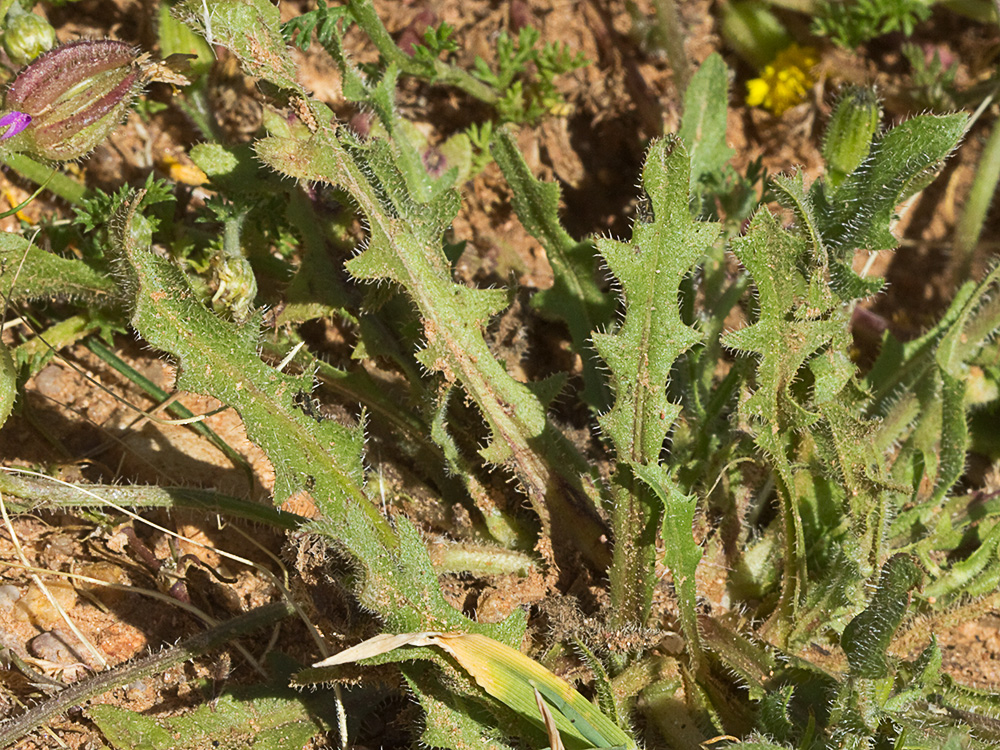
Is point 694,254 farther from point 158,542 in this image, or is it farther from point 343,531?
point 158,542

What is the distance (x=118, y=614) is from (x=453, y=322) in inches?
44.0

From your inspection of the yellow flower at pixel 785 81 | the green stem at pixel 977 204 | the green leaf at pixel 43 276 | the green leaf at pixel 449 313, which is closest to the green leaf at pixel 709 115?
the yellow flower at pixel 785 81

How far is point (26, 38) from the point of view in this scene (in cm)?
252

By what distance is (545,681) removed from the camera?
191cm

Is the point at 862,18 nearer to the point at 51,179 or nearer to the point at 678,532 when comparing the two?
the point at 678,532

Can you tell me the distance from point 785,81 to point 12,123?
9.29ft

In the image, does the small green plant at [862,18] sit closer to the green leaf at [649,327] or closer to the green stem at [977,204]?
the green stem at [977,204]

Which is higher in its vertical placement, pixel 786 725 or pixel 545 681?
pixel 545 681

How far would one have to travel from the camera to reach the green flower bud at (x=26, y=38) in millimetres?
2508

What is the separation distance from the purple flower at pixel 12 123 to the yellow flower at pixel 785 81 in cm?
269

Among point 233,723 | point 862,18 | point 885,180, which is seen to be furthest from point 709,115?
point 233,723

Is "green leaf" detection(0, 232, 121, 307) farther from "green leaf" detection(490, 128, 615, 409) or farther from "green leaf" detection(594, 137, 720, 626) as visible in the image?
"green leaf" detection(594, 137, 720, 626)

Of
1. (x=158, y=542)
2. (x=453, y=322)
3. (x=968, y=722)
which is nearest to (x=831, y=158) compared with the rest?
(x=453, y=322)

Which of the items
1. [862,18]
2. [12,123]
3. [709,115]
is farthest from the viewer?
[862,18]
